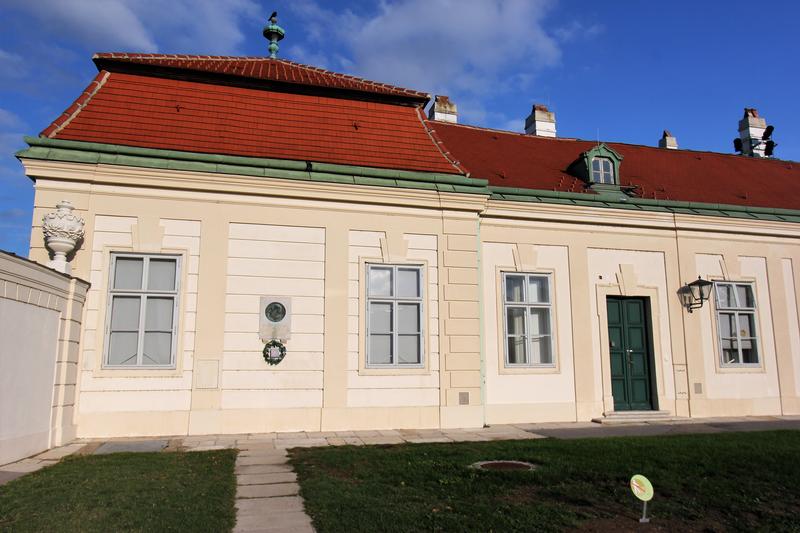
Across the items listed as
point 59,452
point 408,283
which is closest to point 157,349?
point 59,452

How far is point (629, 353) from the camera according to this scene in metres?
11.9

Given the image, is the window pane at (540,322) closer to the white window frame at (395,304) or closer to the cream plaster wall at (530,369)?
the cream plaster wall at (530,369)

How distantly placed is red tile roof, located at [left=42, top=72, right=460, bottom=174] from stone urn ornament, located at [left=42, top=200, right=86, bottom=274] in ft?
4.59

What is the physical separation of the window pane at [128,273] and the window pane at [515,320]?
20.8 feet

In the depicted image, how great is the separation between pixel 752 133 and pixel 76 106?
63.6 ft

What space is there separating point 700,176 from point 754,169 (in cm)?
265

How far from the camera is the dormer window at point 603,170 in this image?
13352mm

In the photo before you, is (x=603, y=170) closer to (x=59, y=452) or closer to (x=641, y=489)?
(x=641, y=489)

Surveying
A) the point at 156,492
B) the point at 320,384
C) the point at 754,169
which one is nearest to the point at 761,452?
the point at 320,384

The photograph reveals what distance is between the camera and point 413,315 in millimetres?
10375

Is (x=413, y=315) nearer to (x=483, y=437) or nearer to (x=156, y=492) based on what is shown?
(x=483, y=437)

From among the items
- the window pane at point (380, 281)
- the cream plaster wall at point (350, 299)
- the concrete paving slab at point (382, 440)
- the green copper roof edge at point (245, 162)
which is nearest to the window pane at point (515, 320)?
the cream plaster wall at point (350, 299)

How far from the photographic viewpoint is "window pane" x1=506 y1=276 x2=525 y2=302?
1143cm

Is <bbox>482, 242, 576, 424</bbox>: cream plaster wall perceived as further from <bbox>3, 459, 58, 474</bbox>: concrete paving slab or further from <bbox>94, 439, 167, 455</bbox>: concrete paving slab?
<bbox>3, 459, 58, 474</bbox>: concrete paving slab
